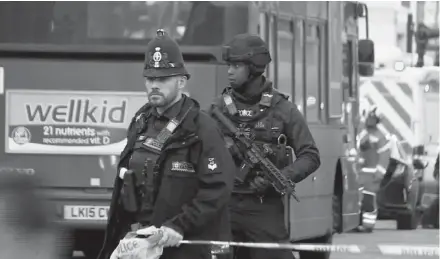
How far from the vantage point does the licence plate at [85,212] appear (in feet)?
47.0

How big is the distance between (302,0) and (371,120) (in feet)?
31.7

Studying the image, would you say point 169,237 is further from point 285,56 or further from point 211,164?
point 285,56

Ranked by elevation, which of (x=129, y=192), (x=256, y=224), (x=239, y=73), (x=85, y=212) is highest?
(x=239, y=73)

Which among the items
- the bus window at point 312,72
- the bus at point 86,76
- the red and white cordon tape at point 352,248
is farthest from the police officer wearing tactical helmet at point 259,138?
the bus window at point 312,72

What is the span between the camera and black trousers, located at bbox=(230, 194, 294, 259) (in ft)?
32.4

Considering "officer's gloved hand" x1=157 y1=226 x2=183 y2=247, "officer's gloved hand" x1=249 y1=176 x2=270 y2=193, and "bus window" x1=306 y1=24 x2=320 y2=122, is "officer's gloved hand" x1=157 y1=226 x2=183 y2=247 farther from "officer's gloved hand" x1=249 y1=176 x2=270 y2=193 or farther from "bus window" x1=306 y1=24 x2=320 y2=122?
"bus window" x1=306 y1=24 x2=320 y2=122

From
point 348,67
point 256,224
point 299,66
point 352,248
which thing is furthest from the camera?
point 348,67

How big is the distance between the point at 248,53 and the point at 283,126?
0.52 meters

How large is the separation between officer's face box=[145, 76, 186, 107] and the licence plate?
653 cm

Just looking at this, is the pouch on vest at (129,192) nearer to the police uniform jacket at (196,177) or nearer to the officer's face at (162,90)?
the police uniform jacket at (196,177)

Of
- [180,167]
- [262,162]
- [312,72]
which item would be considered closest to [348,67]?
[312,72]

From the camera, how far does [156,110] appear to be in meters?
7.98

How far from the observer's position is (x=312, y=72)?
1609 centimetres

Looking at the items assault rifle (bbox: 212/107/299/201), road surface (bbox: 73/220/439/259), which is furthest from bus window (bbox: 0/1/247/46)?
road surface (bbox: 73/220/439/259)
